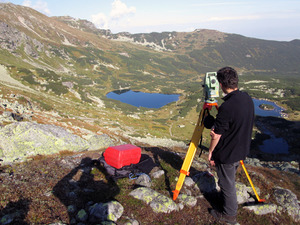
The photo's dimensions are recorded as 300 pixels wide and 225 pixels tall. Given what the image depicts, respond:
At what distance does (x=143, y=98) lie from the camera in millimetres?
172500

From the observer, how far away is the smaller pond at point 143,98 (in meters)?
154

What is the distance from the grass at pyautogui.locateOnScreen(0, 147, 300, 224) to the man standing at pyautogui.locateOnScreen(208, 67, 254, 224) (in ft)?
5.85

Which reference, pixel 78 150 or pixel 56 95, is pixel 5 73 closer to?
pixel 56 95

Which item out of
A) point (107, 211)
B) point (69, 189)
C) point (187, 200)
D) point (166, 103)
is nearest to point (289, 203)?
point (187, 200)

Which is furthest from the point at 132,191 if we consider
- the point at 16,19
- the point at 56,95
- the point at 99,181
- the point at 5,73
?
the point at 16,19

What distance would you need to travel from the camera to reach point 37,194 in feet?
22.2

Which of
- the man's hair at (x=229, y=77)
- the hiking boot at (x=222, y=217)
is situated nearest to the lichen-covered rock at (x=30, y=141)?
the hiking boot at (x=222, y=217)

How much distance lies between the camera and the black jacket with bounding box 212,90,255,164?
17.0ft

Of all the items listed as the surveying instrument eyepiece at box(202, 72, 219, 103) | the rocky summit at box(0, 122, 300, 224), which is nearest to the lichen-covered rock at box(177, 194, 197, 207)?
the rocky summit at box(0, 122, 300, 224)

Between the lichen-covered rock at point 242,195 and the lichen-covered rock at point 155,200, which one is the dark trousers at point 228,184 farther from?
the lichen-covered rock at point 242,195

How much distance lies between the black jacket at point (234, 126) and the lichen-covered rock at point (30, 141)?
1145cm

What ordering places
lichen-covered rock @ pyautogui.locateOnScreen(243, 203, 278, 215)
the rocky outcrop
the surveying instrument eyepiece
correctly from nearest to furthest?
the surveying instrument eyepiece → lichen-covered rock @ pyautogui.locateOnScreen(243, 203, 278, 215) → the rocky outcrop

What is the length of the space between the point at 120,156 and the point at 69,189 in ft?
8.57

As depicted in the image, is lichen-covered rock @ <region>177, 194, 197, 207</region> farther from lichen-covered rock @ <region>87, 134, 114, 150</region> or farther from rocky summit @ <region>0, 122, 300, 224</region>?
lichen-covered rock @ <region>87, 134, 114, 150</region>
